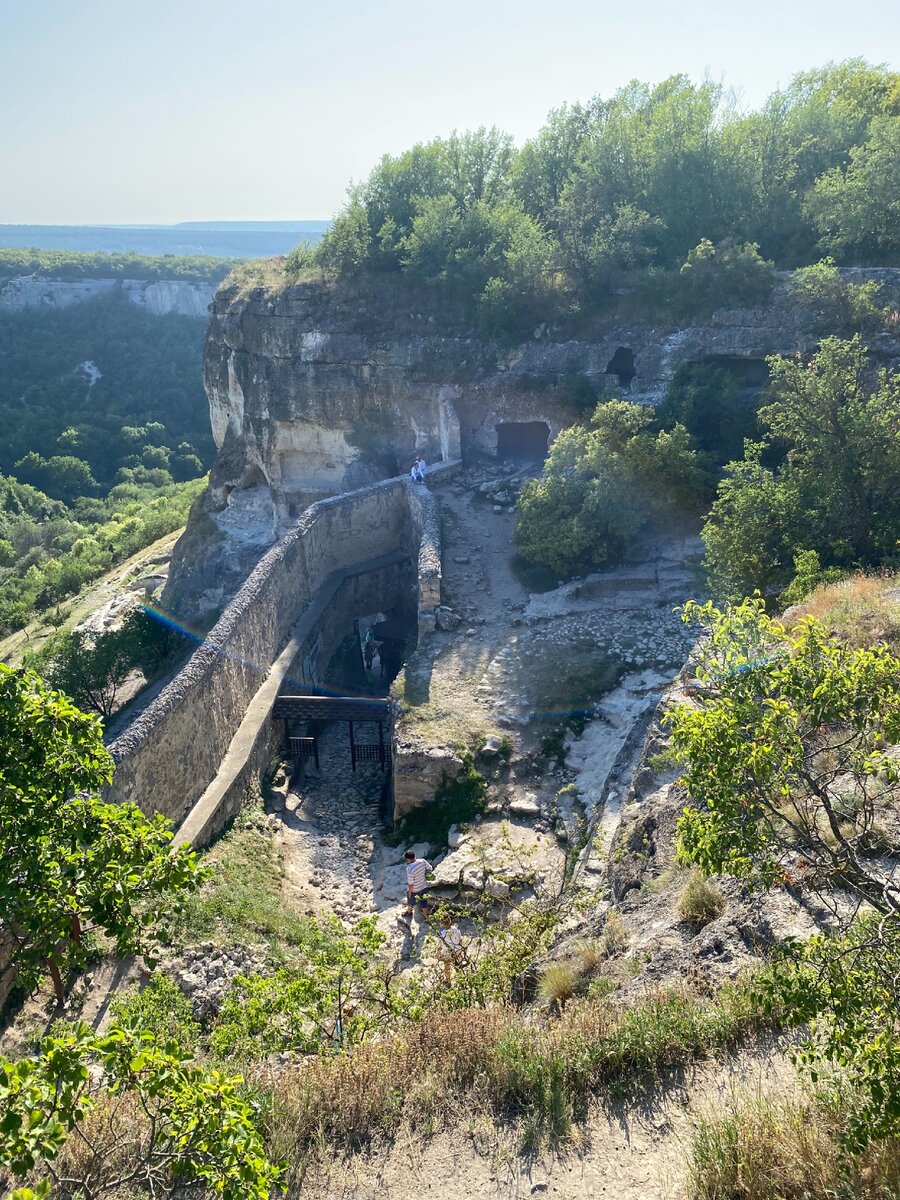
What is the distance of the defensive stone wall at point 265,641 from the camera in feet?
30.6

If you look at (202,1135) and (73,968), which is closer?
(202,1135)

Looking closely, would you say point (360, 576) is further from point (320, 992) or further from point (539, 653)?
point (320, 992)

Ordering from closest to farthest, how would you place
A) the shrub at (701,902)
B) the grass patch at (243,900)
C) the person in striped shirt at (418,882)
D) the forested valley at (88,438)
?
the shrub at (701,902)
the grass patch at (243,900)
the person in striped shirt at (418,882)
the forested valley at (88,438)

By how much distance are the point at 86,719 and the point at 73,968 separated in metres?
3.37

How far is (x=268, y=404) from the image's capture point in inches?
952

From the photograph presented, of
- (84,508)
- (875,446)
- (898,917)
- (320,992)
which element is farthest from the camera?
(84,508)

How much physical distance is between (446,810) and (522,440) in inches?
520

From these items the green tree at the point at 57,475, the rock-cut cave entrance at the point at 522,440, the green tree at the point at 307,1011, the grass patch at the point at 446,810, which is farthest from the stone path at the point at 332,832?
the green tree at the point at 57,475

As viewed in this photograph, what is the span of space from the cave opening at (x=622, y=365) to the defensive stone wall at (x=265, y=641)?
627cm

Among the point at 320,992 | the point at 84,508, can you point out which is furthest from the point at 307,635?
the point at 84,508

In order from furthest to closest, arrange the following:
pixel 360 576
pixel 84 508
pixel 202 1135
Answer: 1. pixel 84 508
2. pixel 360 576
3. pixel 202 1135

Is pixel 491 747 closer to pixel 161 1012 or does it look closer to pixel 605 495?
pixel 161 1012

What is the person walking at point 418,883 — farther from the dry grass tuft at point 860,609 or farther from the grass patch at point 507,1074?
the dry grass tuft at point 860,609

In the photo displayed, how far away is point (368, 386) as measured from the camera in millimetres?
22328
